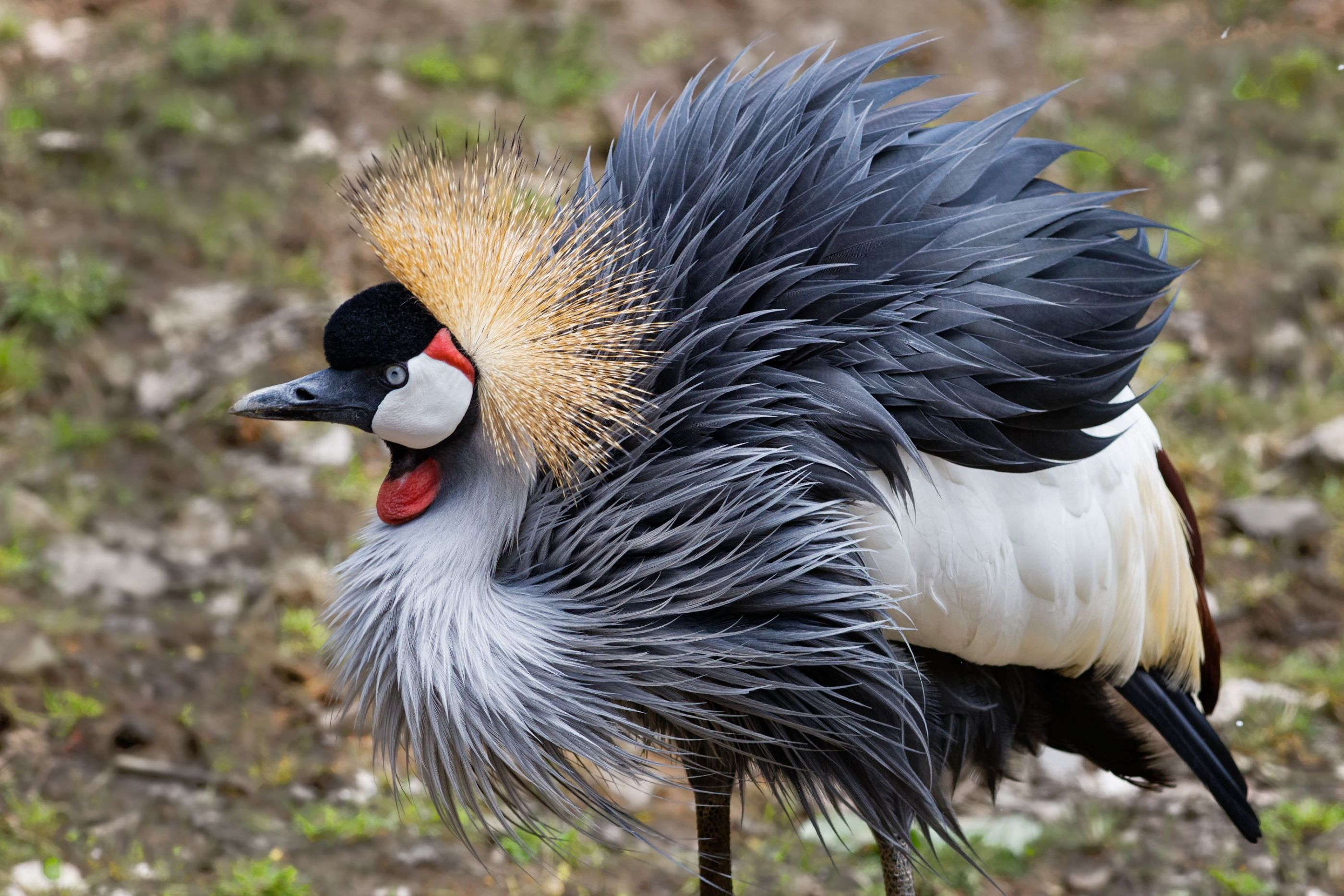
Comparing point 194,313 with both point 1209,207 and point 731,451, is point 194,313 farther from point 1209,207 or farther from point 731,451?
point 1209,207

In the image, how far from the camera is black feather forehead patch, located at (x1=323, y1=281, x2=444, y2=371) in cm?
164

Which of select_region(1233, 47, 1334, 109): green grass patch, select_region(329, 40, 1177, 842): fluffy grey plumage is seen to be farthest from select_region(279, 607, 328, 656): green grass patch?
select_region(1233, 47, 1334, 109): green grass patch

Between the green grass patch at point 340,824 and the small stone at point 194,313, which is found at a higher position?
the small stone at point 194,313

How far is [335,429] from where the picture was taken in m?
3.21

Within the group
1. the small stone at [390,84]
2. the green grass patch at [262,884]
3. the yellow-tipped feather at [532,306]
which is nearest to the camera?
the yellow-tipped feather at [532,306]

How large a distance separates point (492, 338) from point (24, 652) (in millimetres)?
1378

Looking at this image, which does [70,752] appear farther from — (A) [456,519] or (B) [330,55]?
(B) [330,55]

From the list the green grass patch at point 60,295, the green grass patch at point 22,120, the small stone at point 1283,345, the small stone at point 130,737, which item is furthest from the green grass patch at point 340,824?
the small stone at point 1283,345

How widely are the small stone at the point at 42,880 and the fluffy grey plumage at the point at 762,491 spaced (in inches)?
27.5

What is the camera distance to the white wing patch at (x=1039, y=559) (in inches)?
66.4

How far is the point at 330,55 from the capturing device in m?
4.01

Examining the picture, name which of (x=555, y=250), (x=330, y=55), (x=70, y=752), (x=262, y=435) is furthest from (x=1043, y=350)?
(x=330, y=55)

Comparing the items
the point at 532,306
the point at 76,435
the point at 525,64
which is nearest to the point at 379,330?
the point at 532,306

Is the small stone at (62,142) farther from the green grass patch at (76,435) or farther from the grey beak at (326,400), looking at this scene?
the grey beak at (326,400)
